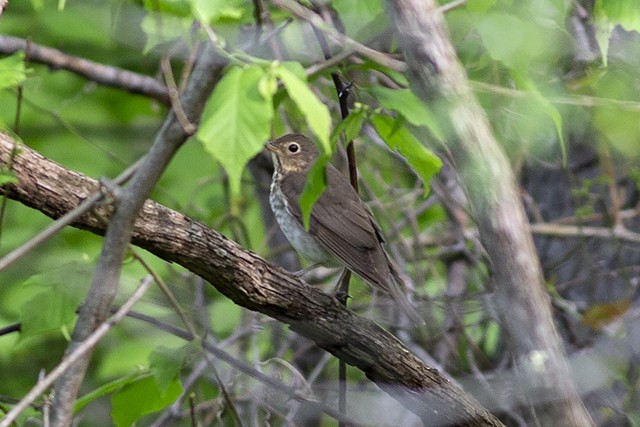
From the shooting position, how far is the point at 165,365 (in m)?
2.49

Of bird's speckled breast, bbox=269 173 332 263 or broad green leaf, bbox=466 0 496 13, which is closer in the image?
broad green leaf, bbox=466 0 496 13

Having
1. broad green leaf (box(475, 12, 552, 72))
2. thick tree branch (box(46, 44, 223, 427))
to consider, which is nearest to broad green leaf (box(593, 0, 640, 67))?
broad green leaf (box(475, 12, 552, 72))

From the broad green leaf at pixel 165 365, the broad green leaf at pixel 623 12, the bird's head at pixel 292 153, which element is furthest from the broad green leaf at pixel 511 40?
the bird's head at pixel 292 153

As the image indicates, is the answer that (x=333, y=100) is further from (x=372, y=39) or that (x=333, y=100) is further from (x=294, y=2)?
(x=294, y=2)

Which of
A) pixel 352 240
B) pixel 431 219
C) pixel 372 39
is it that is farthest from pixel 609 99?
pixel 431 219

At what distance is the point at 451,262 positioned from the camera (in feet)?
17.6

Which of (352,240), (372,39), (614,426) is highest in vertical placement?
(372,39)

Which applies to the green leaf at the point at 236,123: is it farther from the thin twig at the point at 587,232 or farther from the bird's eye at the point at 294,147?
the thin twig at the point at 587,232

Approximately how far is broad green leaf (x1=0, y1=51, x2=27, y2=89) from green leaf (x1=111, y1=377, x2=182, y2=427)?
0.89m

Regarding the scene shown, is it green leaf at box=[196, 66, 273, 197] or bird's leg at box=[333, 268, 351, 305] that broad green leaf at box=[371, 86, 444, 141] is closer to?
green leaf at box=[196, 66, 273, 197]

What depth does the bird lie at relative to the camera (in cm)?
346

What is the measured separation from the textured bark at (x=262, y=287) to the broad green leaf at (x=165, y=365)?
8.4 inches

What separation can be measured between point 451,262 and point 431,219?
1.21 ft

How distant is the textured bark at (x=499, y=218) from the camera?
1.30m
